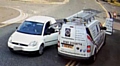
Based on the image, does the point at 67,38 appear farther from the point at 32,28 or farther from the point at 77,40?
the point at 32,28

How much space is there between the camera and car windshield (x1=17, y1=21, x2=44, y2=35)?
13.3m

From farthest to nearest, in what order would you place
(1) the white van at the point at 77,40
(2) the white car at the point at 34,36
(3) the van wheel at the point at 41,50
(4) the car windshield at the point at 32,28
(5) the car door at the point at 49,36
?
(5) the car door at the point at 49,36 < (4) the car windshield at the point at 32,28 < (3) the van wheel at the point at 41,50 < (2) the white car at the point at 34,36 < (1) the white van at the point at 77,40

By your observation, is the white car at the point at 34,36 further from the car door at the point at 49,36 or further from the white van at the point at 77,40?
the white van at the point at 77,40

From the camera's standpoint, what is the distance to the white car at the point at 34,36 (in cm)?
1238

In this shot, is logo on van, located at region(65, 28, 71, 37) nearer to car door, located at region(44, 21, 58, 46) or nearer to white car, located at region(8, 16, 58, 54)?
white car, located at region(8, 16, 58, 54)

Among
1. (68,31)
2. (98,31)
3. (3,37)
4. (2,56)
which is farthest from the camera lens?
(3,37)

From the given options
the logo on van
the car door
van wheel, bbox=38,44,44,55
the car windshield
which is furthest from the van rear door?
the car windshield

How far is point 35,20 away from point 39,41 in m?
1.71

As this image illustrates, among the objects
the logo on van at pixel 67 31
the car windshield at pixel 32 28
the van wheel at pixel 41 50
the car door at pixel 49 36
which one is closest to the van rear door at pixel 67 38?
the logo on van at pixel 67 31

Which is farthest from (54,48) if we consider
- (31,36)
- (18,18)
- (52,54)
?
(18,18)

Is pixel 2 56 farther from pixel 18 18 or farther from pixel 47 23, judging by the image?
pixel 18 18

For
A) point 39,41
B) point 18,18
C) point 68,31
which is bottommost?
point 18,18

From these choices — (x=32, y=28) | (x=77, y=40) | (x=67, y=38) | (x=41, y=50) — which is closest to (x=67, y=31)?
(x=67, y=38)

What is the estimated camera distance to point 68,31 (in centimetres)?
1172
